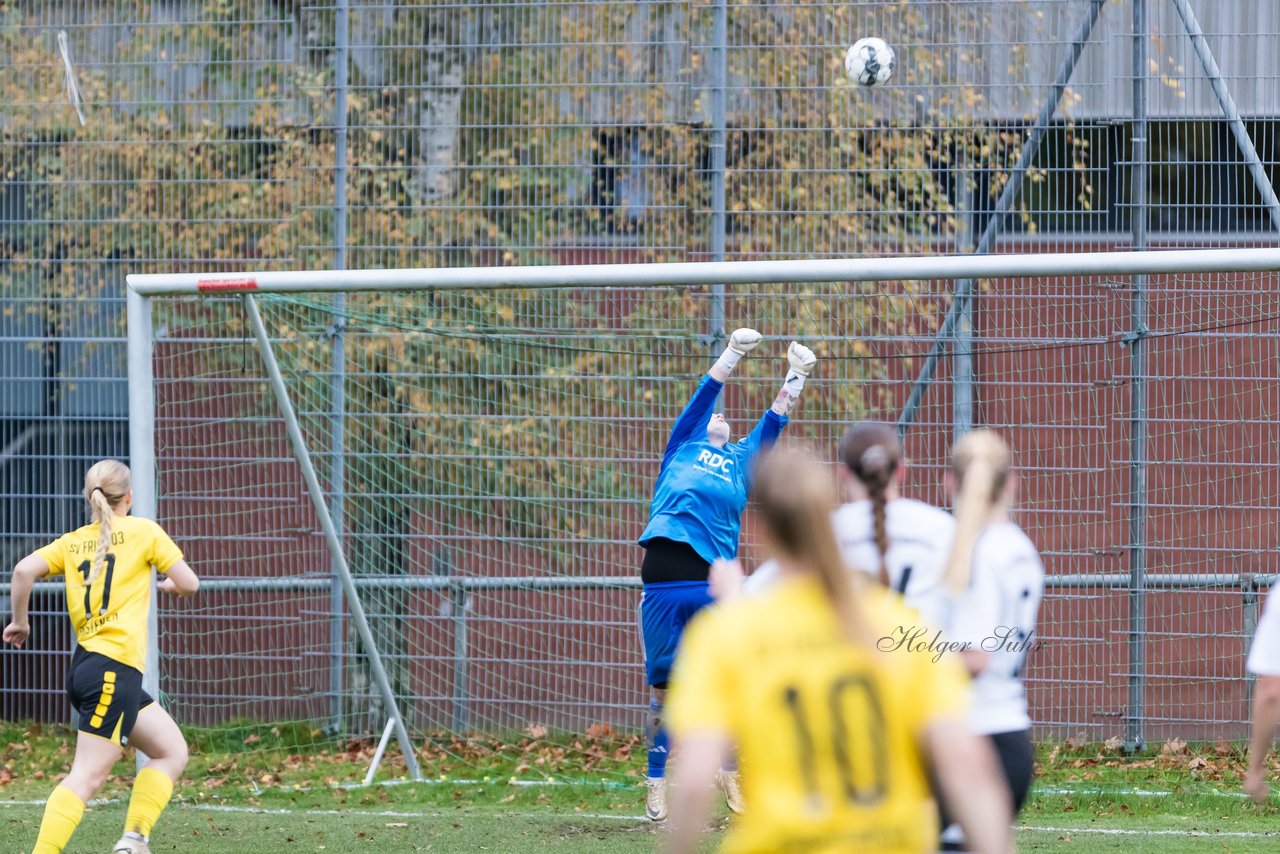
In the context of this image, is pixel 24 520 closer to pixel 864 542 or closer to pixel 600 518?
pixel 600 518

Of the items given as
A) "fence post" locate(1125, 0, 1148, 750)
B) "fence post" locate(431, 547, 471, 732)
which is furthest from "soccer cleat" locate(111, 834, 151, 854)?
"fence post" locate(1125, 0, 1148, 750)

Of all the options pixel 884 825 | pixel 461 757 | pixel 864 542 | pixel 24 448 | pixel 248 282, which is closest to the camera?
pixel 884 825

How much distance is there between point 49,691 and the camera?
9.41m

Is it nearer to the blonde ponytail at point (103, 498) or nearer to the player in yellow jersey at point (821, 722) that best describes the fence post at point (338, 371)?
the blonde ponytail at point (103, 498)

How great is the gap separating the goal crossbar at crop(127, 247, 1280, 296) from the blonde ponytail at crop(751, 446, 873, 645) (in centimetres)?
455

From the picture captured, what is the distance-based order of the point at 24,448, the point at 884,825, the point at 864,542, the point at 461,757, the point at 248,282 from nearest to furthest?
1. the point at 884,825
2. the point at 864,542
3. the point at 248,282
4. the point at 461,757
5. the point at 24,448

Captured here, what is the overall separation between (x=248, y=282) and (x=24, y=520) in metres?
3.29

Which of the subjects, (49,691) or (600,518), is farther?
(49,691)

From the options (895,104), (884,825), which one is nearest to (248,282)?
(895,104)

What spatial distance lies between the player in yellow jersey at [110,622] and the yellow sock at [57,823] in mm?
65

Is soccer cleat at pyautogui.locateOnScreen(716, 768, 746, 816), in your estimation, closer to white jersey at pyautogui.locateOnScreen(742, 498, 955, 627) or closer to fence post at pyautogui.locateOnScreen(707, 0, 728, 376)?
fence post at pyautogui.locateOnScreen(707, 0, 728, 376)

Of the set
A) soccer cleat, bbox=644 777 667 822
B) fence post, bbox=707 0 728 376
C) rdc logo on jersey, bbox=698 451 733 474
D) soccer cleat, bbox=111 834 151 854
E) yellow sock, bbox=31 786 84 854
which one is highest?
fence post, bbox=707 0 728 376

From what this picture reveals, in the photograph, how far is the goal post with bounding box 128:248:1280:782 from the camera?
8.25 metres

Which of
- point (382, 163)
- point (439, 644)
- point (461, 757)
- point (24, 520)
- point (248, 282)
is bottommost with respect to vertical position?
point (461, 757)
